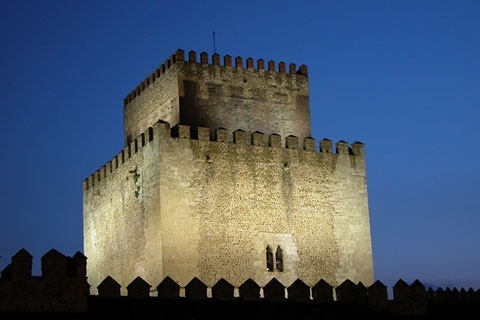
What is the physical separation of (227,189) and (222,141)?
5.47 feet

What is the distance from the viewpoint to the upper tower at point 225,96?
111 feet

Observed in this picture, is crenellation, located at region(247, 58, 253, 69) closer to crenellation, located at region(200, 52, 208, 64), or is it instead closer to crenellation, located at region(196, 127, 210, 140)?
crenellation, located at region(200, 52, 208, 64)

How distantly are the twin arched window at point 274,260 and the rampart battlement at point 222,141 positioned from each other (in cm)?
367

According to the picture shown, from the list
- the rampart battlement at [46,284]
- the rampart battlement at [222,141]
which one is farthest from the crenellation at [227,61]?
the rampart battlement at [46,284]

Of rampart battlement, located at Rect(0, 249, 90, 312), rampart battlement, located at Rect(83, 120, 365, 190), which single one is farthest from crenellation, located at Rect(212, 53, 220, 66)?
rampart battlement, located at Rect(0, 249, 90, 312)

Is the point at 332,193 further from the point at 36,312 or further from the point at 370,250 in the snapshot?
the point at 36,312

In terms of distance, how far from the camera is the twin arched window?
105 ft

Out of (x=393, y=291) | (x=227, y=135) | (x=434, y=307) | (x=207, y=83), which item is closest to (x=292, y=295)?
(x=393, y=291)

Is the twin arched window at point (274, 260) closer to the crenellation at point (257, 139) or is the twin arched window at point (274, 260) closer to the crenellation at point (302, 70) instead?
the crenellation at point (257, 139)

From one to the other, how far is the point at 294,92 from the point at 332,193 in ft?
14.5

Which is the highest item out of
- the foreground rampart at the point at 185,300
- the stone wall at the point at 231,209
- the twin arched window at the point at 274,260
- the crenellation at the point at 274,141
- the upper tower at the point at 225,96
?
the upper tower at the point at 225,96

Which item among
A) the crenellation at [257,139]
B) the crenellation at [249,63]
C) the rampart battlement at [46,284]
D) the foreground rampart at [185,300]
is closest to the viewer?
the rampart battlement at [46,284]

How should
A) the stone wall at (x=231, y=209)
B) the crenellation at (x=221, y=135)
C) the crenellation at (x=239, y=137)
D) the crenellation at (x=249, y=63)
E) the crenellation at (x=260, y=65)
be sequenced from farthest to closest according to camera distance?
the crenellation at (x=260, y=65) → the crenellation at (x=249, y=63) → the crenellation at (x=239, y=137) → the crenellation at (x=221, y=135) → the stone wall at (x=231, y=209)

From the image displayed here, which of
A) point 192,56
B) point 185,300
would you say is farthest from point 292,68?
point 185,300
